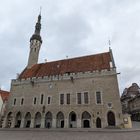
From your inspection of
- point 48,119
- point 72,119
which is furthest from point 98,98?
point 48,119

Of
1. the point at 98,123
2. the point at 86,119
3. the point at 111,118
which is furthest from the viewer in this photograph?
the point at 86,119

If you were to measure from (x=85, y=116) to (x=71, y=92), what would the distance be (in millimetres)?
4920

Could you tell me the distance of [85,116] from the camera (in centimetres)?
2534

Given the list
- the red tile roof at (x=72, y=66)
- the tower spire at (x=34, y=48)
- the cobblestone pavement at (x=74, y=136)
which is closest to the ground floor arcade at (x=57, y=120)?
the red tile roof at (x=72, y=66)

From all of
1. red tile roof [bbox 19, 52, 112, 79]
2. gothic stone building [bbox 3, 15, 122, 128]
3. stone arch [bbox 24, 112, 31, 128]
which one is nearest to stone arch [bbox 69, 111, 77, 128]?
gothic stone building [bbox 3, 15, 122, 128]

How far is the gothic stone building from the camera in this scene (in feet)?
80.5

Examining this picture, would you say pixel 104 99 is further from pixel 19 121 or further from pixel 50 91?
pixel 19 121

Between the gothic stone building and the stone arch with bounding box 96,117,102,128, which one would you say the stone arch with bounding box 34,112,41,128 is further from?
the stone arch with bounding box 96,117,102,128

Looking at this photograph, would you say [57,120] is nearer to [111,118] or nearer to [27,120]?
[27,120]

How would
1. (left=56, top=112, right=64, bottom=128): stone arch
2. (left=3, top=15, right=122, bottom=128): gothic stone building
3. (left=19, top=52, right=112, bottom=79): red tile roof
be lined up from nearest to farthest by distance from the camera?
1. (left=3, top=15, right=122, bottom=128): gothic stone building
2. (left=56, top=112, right=64, bottom=128): stone arch
3. (left=19, top=52, right=112, bottom=79): red tile roof

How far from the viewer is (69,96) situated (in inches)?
1077

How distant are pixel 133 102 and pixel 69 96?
2958 cm

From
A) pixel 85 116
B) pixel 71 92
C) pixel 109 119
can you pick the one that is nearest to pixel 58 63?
pixel 71 92

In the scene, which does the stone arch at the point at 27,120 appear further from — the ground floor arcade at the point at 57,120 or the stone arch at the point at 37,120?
the stone arch at the point at 37,120
